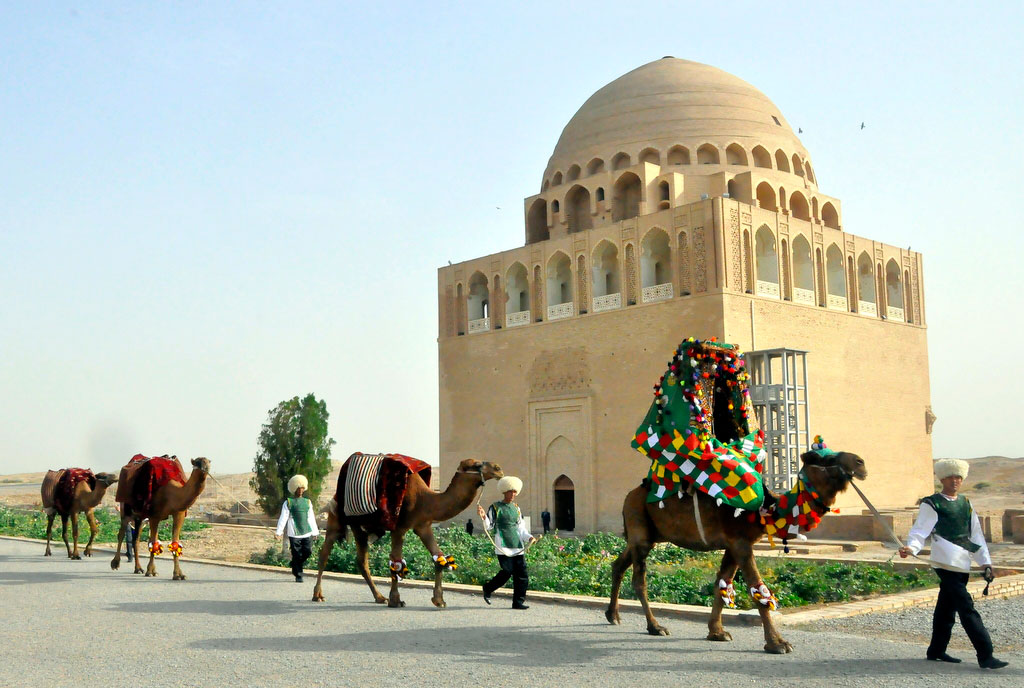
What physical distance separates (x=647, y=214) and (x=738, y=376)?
19.7 metres

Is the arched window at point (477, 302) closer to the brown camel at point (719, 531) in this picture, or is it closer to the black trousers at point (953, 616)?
the brown camel at point (719, 531)

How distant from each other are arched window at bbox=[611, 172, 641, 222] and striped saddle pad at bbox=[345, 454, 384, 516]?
2054 cm

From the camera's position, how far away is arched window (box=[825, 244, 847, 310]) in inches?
1128

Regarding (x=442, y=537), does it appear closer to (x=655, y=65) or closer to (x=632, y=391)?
(x=632, y=391)

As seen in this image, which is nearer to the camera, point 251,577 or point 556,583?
point 556,583

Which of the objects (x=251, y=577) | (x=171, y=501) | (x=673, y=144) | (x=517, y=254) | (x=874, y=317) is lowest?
(x=251, y=577)

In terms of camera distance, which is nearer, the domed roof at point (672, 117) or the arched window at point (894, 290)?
the arched window at point (894, 290)

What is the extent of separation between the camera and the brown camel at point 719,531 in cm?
705

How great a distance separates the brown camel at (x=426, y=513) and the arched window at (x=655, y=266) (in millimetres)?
16863

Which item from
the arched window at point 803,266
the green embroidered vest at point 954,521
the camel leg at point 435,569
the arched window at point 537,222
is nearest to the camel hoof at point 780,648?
the green embroidered vest at point 954,521

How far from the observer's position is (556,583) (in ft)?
37.8

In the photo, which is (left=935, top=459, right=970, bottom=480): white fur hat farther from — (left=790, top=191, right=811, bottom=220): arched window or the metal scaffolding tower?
(left=790, top=191, right=811, bottom=220): arched window

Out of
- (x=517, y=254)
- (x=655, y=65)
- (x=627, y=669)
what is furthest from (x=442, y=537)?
(x=655, y=65)

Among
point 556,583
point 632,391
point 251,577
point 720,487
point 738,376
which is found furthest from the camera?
point 632,391
